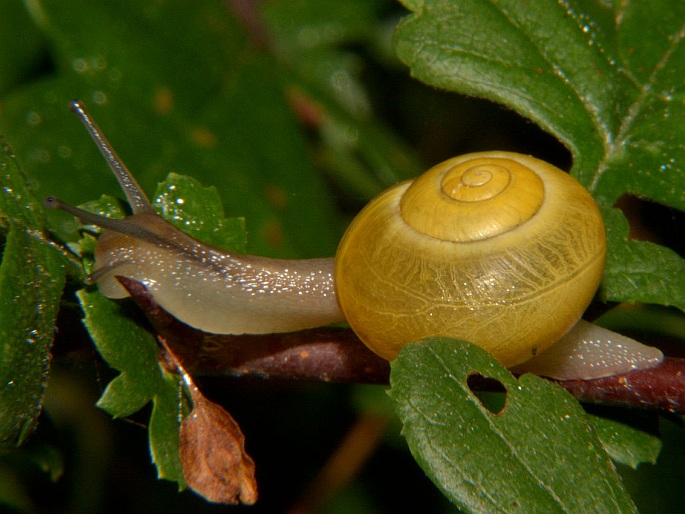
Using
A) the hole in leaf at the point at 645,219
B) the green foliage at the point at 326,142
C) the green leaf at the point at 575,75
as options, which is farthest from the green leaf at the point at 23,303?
the hole in leaf at the point at 645,219

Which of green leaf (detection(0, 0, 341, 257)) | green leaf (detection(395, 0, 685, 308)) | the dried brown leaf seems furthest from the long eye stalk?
green leaf (detection(395, 0, 685, 308))

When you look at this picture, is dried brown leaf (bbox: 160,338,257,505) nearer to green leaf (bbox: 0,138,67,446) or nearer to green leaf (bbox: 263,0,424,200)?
green leaf (bbox: 0,138,67,446)

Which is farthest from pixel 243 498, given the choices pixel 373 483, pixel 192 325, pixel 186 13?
pixel 186 13

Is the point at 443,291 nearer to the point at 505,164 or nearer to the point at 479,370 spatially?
the point at 479,370

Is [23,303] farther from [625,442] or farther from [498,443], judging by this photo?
[625,442]

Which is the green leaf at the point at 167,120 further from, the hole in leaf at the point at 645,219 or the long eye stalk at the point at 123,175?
the hole in leaf at the point at 645,219

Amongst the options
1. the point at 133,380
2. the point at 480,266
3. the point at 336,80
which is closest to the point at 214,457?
the point at 133,380

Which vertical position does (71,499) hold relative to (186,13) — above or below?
below
